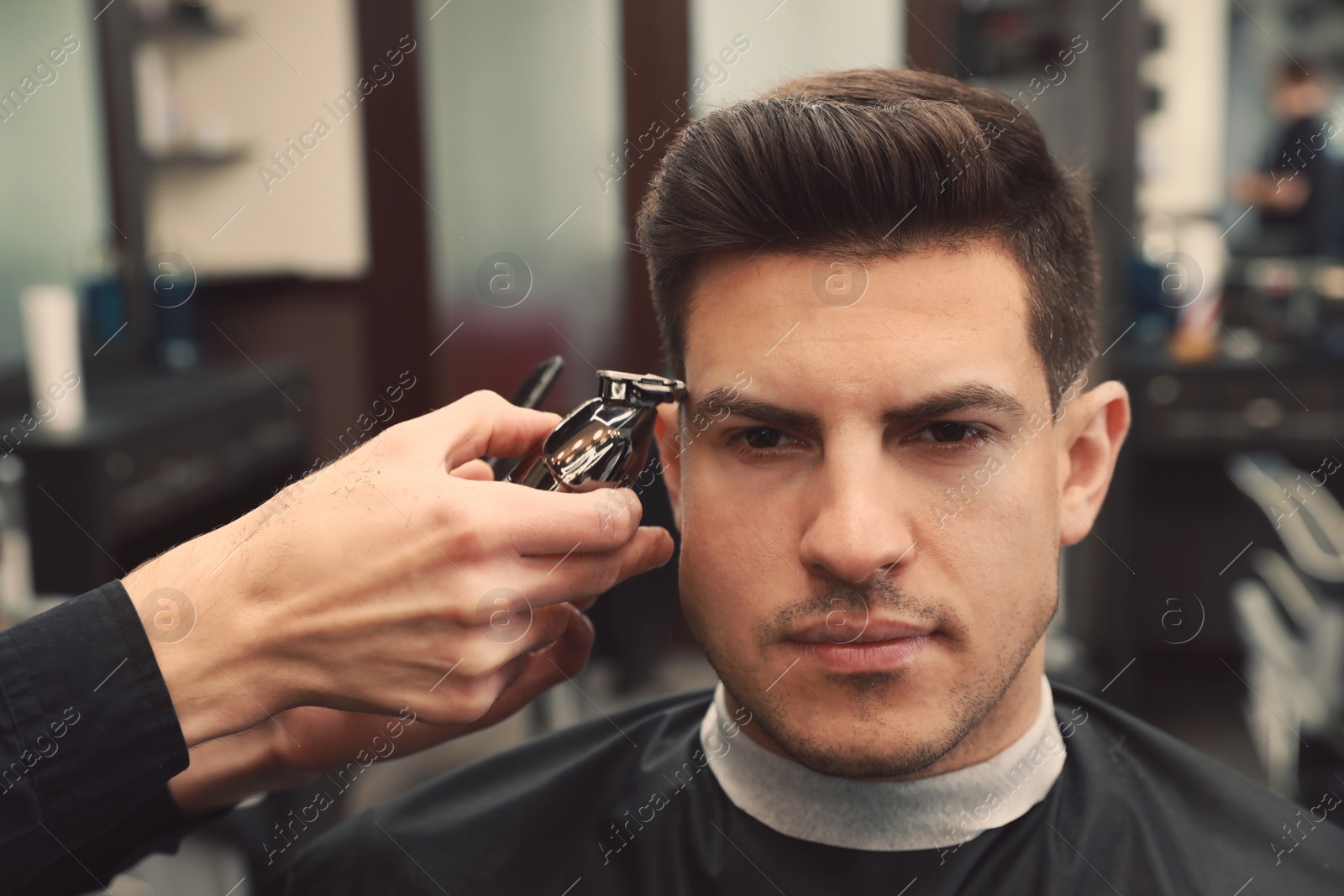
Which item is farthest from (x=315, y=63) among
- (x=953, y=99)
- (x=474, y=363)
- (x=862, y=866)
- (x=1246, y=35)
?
(x=862, y=866)

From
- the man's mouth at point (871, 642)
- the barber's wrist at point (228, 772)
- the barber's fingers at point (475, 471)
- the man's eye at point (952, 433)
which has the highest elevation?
the man's eye at point (952, 433)

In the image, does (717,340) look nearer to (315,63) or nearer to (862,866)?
(862,866)

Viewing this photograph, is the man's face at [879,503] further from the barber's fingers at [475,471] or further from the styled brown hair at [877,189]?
the barber's fingers at [475,471]

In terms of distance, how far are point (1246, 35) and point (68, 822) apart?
489cm

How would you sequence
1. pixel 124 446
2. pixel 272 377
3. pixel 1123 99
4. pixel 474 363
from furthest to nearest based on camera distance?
pixel 474 363, pixel 272 377, pixel 1123 99, pixel 124 446

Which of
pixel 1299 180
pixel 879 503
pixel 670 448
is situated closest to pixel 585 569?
pixel 879 503

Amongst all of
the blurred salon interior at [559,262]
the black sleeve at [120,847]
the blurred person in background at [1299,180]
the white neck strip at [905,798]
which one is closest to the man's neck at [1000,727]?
the white neck strip at [905,798]

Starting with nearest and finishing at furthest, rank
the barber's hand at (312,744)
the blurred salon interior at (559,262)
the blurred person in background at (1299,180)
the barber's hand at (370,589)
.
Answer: the barber's hand at (370,589) → the barber's hand at (312,744) → the blurred salon interior at (559,262) → the blurred person in background at (1299,180)

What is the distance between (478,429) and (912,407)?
1.55ft

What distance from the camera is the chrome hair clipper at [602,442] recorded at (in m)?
1.18

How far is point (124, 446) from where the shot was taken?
3.23 meters

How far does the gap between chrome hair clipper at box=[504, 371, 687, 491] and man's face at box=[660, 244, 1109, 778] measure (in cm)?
12

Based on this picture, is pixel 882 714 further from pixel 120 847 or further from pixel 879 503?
pixel 120 847

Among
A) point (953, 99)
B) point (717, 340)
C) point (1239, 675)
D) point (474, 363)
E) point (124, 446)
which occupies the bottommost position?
point (1239, 675)
